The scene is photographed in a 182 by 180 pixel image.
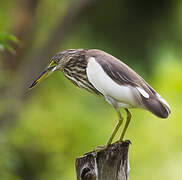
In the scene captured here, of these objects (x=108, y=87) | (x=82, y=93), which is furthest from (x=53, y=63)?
(x=82, y=93)

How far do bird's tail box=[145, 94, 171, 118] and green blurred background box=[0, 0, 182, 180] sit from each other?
15.8 ft

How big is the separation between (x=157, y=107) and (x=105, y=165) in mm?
475

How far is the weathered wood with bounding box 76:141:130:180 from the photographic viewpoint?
307 cm

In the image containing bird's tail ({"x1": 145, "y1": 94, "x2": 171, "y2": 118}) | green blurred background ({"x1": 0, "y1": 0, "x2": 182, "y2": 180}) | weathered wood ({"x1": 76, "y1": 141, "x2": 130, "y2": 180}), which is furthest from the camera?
green blurred background ({"x1": 0, "y1": 0, "x2": 182, "y2": 180})

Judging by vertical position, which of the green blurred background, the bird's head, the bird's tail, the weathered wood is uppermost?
the green blurred background

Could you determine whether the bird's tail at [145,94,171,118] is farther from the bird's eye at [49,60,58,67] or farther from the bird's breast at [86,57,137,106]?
the bird's eye at [49,60,58,67]

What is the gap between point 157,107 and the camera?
321 cm

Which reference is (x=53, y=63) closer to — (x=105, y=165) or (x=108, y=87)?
(x=108, y=87)

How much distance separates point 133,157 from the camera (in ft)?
32.2

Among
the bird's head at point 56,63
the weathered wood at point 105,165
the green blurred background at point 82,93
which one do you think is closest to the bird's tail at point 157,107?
the weathered wood at point 105,165

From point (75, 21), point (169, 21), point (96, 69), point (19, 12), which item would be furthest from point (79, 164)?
point (169, 21)

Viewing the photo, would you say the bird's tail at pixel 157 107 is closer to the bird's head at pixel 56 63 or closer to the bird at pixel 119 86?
the bird at pixel 119 86

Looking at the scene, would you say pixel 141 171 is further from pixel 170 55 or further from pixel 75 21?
pixel 75 21

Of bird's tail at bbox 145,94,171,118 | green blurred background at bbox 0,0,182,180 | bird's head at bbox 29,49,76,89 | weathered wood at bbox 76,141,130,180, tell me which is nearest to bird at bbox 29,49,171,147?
bird's tail at bbox 145,94,171,118
